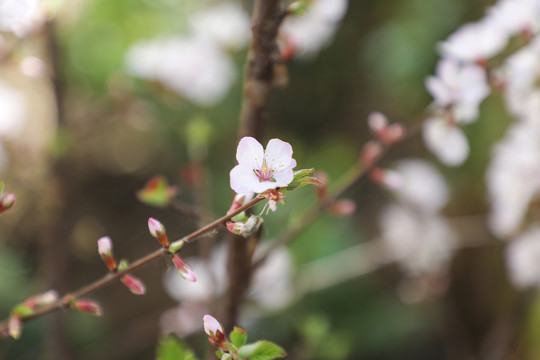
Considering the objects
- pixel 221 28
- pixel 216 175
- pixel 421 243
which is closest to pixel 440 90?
pixel 421 243

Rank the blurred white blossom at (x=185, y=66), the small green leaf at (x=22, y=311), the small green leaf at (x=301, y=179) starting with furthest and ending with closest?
1. the blurred white blossom at (x=185, y=66)
2. the small green leaf at (x=22, y=311)
3. the small green leaf at (x=301, y=179)

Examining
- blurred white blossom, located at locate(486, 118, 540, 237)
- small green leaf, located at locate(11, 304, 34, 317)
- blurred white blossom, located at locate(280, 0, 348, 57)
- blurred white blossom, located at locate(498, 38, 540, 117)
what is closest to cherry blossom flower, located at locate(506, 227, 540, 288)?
blurred white blossom, located at locate(486, 118, 540, 237)

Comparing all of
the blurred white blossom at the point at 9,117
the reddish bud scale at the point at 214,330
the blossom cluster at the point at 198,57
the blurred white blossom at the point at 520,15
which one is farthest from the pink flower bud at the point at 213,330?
the blurred white blossom at the point at 9,117

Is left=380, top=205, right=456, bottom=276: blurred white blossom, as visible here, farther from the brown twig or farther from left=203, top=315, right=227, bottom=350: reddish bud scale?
left=203, top=315, right=227, bottom=350: reddish bud scale

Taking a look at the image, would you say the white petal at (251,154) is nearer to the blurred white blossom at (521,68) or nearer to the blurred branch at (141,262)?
the blurred branch at (141,262)

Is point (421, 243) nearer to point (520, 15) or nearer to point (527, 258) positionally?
point (527, 258)

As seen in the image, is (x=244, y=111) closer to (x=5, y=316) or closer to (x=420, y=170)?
(x=420, y=170)

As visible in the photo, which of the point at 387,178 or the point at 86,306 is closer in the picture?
the point at 86,306
